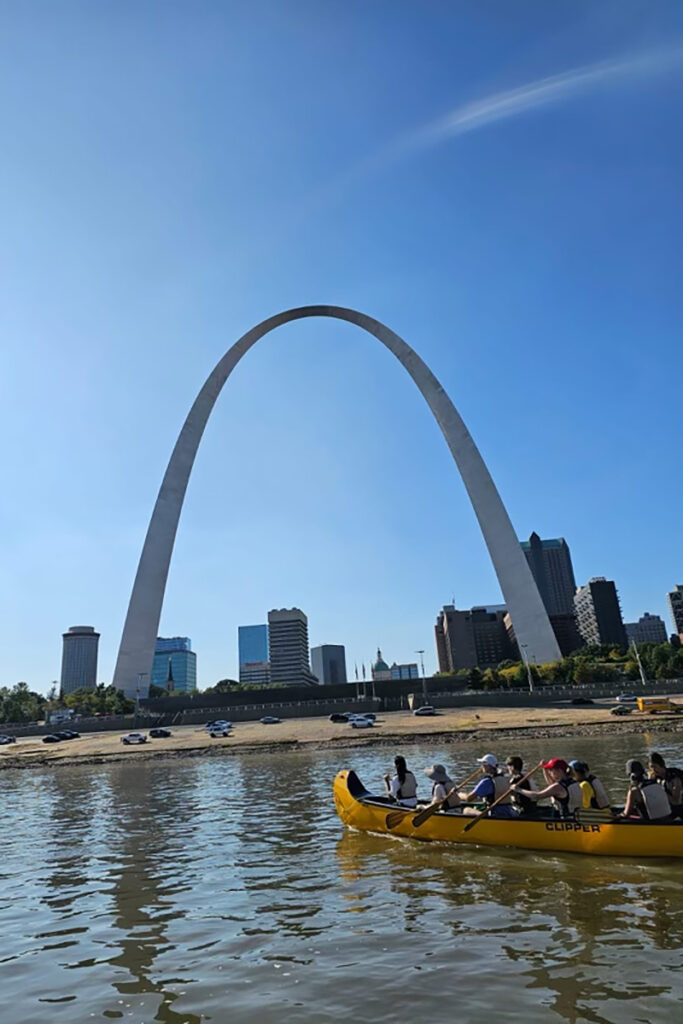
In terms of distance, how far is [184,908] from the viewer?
972 cm

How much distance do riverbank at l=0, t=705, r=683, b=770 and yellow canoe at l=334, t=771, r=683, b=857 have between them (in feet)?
A: 83.1

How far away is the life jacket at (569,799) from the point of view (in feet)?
37.9

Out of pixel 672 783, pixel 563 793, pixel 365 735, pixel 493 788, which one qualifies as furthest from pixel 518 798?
pixel 365 735

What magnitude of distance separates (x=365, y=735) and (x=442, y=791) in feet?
110

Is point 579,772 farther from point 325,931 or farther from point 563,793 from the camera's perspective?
point 325,931

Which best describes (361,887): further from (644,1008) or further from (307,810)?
(307,810)

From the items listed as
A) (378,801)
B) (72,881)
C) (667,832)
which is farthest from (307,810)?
(667,832)

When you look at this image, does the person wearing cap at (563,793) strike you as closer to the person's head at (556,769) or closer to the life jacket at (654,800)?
the person's head at (556,769)

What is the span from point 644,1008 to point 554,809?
6.71m

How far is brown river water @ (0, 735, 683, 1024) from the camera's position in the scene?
6129 millimetres

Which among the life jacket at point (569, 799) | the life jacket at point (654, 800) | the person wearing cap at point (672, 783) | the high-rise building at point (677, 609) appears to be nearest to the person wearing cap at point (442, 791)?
the life jacket at point (569, 799)

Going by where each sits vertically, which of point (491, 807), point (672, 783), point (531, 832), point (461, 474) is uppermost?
point (461, 474)

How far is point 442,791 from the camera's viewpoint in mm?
13195

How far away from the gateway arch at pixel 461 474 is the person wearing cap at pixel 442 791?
55.7 metres
